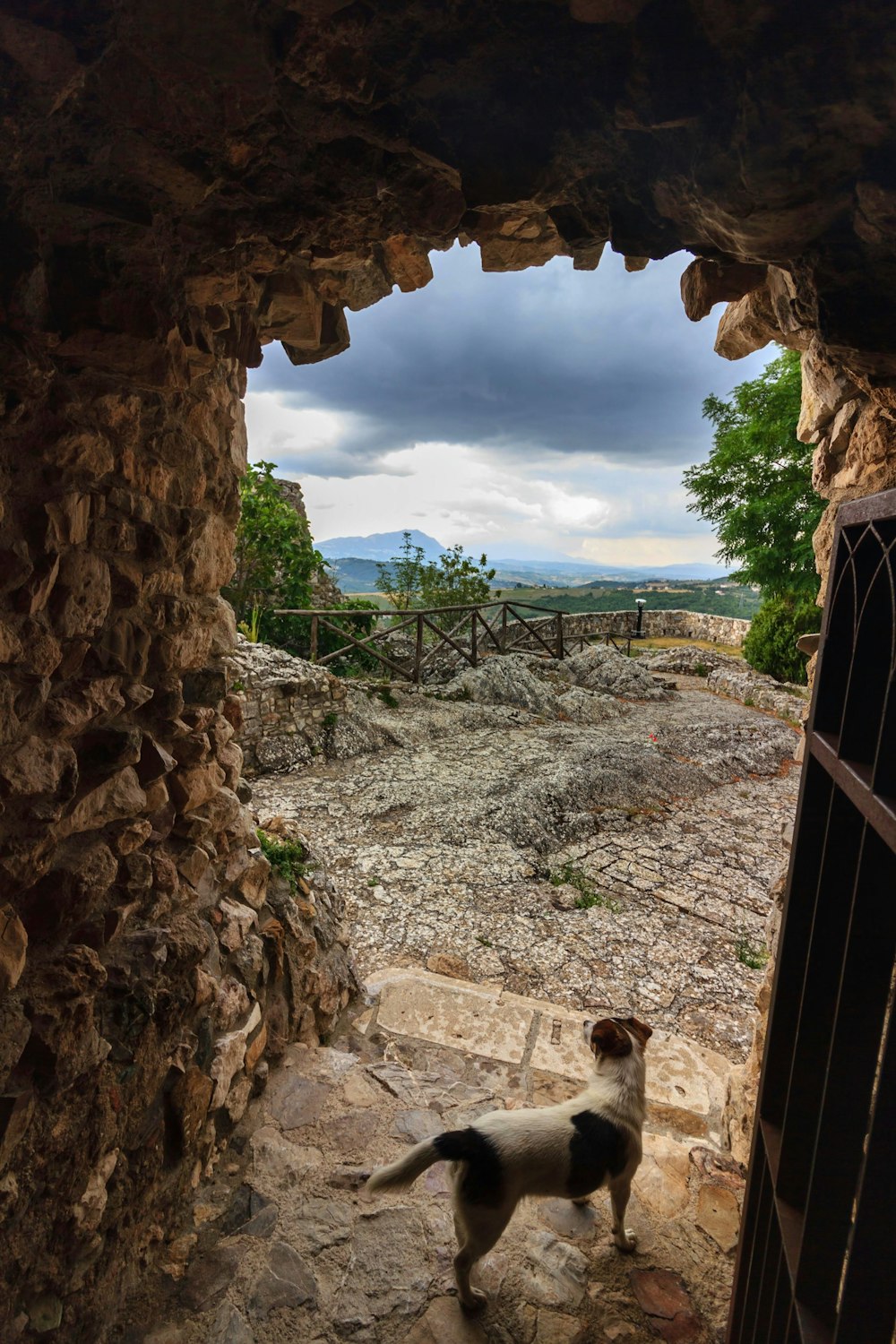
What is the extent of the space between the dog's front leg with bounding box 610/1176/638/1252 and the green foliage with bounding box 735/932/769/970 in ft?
7.40

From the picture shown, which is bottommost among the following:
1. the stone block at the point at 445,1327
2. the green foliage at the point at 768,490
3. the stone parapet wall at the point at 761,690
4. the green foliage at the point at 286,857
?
the stone block at the point at 445,1327

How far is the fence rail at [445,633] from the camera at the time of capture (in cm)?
871

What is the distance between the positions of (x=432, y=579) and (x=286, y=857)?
9.86 metres

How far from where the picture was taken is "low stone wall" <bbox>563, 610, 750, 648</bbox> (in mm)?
16141

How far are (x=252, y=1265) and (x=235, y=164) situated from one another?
9.49 ft

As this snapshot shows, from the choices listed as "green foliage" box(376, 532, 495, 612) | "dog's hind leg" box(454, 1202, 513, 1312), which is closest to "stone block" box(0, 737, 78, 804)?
"dog's hind leg" box(454, 1202, 513, 1312)

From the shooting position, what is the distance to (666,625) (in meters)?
20.0

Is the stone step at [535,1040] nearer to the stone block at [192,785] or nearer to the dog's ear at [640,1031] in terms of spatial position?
the dog's ear at [640,1031]

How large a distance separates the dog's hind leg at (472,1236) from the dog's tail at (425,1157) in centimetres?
13

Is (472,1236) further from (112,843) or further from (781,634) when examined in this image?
(781,634)

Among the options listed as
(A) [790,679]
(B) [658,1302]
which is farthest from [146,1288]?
(A) [790,679]

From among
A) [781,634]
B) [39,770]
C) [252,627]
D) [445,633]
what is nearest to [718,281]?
[39,770]

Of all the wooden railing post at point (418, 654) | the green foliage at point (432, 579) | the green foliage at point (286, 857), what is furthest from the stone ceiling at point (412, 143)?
the green foliage at point (432, 579)

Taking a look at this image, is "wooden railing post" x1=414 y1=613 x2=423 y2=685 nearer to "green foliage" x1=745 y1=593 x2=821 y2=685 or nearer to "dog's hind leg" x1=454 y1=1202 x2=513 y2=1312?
"green foliage" x1=745 y1=593 x2=821 y2=685
